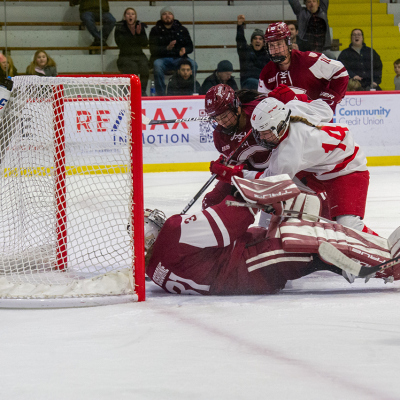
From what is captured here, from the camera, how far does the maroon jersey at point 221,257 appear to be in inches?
83.1

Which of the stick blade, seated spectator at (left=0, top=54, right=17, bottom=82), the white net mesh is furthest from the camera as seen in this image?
seated spectator at (left=0, top=54, right=17, bottom=82)

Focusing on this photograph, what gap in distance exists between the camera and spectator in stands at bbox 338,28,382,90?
6703 millimetres

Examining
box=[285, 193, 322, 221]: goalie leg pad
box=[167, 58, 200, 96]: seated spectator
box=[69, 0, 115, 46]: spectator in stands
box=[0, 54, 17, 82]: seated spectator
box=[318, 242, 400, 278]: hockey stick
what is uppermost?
box=[69, 0, 115, 46]: spectator in stands

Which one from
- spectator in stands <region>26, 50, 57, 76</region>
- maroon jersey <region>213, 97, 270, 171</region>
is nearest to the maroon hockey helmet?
maroon jersey <region>213, 97, 270, 171</region>

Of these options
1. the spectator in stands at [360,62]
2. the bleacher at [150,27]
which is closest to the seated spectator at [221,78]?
the bleacher at [150,27]

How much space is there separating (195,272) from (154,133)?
14.1 ft

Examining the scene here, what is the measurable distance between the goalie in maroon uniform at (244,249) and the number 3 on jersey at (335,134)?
39cm

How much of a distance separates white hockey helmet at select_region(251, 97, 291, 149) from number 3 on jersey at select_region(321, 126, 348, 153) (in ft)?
0.67

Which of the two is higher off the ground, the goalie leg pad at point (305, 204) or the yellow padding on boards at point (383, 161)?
the goalie leg pad at point (305, 204)

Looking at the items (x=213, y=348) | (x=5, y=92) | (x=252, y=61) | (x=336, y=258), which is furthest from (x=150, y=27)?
(x=213, y=348)

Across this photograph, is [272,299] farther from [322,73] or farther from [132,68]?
[132,68]

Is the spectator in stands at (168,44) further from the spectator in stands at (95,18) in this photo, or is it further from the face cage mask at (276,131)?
the face cage mask at (276,131)

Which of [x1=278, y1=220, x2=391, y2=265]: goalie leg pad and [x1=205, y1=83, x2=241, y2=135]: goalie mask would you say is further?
[x1=205, y1=83, x2=241, y2=135]: goalie mask

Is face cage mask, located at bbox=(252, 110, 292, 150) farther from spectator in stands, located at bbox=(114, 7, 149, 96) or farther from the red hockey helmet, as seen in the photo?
spectator in stands, located at bbox=(114, 7, 149, 96)
